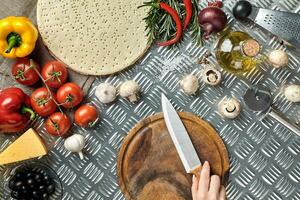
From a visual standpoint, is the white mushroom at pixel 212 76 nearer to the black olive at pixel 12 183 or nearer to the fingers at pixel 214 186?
the fingers at pixel 214 186

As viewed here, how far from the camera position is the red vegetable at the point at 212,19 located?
7.04ft

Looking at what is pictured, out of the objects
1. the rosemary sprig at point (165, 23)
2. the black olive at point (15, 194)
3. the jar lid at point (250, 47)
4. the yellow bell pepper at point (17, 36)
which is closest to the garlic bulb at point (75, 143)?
the black olive at point (15, 194)

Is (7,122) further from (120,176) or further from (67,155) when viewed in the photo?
(120,176)

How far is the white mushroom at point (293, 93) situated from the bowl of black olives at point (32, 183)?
1.00 metres

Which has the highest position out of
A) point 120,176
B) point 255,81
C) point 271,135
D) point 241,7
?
point 241,7

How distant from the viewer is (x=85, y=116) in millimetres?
2184

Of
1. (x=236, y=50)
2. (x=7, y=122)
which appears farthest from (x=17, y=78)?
(x=236, y=50)

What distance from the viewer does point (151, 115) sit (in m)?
2.25

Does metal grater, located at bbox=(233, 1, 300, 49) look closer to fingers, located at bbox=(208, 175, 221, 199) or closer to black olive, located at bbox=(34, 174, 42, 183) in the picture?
fingers, located at bbox=(208, 175, 221, 199)

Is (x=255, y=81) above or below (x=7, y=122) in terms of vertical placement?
above

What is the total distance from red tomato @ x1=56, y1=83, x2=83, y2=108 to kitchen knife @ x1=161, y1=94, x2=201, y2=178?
1.12 ft

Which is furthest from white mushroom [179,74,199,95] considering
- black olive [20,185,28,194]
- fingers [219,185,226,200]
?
black olive [20,185,28,194]

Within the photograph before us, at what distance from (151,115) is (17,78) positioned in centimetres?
55

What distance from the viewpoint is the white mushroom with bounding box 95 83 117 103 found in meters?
2.20
